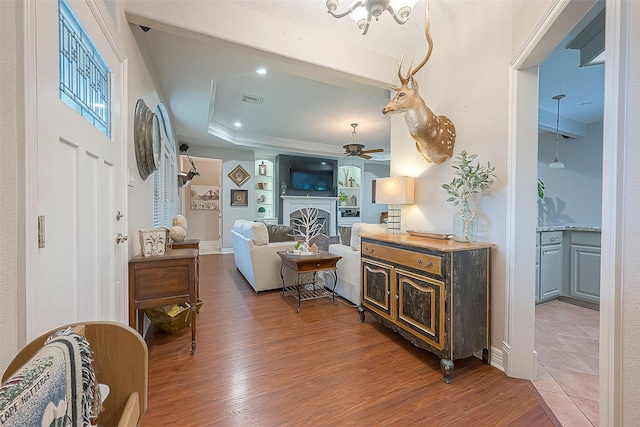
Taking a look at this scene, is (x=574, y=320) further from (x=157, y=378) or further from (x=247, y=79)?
(x=247, y=79)

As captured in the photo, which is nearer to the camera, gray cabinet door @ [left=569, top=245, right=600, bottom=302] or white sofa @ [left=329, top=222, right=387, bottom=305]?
gray cabinet door @ [left=569, top=245, right=600, bottom=302]

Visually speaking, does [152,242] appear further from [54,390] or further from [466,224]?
[466,224]

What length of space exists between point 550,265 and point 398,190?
226 cm

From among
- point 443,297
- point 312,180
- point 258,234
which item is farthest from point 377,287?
point 312,180

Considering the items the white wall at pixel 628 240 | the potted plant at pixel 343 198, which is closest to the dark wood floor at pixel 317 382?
the white wall at pixel 628 240

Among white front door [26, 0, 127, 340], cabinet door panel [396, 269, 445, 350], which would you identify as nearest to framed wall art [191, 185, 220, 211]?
white front door [26, 0, 127, 340]

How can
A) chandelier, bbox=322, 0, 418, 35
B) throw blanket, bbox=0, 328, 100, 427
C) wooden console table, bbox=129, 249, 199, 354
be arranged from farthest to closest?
wooden console table, bbox=129, 249, 199, 354, chandelier, bbox=322, 0, 418, 35, throw blanket, bbox=0, 328, 100, 427

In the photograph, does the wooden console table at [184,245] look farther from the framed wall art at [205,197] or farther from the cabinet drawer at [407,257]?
the framed wall art at [205,197]

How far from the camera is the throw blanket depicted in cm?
40

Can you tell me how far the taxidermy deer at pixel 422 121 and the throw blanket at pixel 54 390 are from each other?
2.37m

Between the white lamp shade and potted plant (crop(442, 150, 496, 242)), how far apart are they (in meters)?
0.50

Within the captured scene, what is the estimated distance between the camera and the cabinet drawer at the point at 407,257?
1.87 metres

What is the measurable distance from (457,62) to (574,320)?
2897mm

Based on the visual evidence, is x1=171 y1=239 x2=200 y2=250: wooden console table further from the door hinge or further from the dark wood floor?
the door hinge
